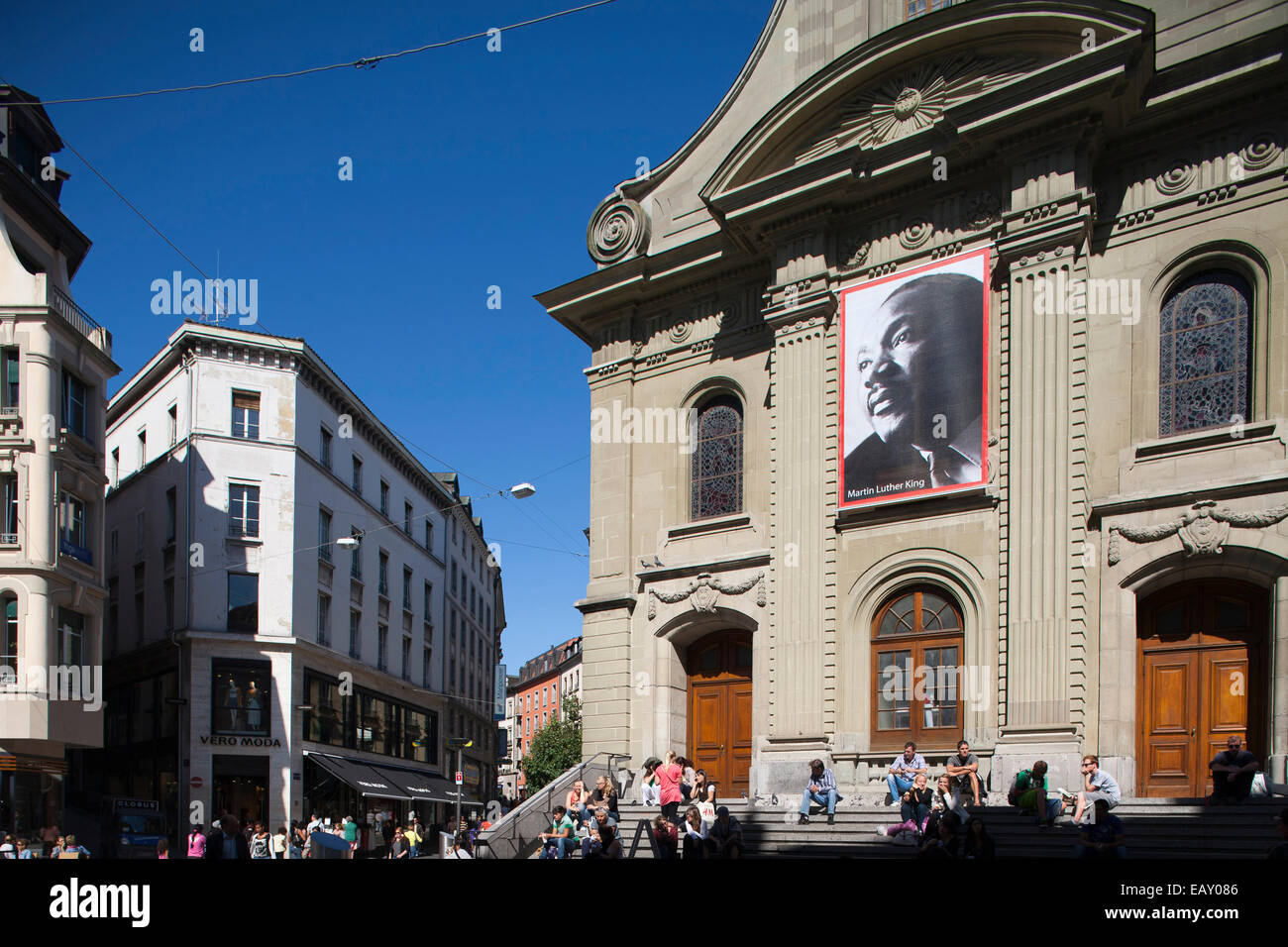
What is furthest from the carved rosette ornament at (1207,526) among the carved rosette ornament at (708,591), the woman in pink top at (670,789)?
the woman in pink top at (670,789)

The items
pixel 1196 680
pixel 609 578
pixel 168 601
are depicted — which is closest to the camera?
pixel 1196 680

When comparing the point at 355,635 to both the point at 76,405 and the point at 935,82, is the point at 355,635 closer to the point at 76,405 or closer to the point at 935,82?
the point at 76,405

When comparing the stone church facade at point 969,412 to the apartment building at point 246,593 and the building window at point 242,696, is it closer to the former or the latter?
the apartment building at point 246,593

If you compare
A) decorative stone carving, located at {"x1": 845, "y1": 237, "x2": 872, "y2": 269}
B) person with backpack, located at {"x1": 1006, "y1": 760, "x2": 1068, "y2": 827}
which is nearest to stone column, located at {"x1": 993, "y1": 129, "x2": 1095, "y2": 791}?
person with backpack, located at {"x1": 1006, "y1": 760, "x2": 1068, "y2": 827}

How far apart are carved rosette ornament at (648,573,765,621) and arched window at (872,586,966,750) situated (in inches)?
108

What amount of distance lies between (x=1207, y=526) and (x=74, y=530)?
3112 cm

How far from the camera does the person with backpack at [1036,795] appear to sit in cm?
1642

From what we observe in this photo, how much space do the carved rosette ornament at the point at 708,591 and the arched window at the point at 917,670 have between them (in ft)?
9.03

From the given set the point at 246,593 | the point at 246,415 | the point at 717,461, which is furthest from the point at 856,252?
the point at 246,415

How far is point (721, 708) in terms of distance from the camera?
973 inches

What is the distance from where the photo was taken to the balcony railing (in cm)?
3273

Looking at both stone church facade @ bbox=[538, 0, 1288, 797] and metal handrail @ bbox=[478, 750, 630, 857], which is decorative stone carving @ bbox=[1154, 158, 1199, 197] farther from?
metal handrail @ bbox=[478, 750, 630, 857]

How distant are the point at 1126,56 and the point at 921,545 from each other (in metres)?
9.47

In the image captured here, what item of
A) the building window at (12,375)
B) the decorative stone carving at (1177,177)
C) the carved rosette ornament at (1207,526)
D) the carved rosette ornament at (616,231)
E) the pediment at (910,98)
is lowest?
the carved rosette ornament at (1207,526)
